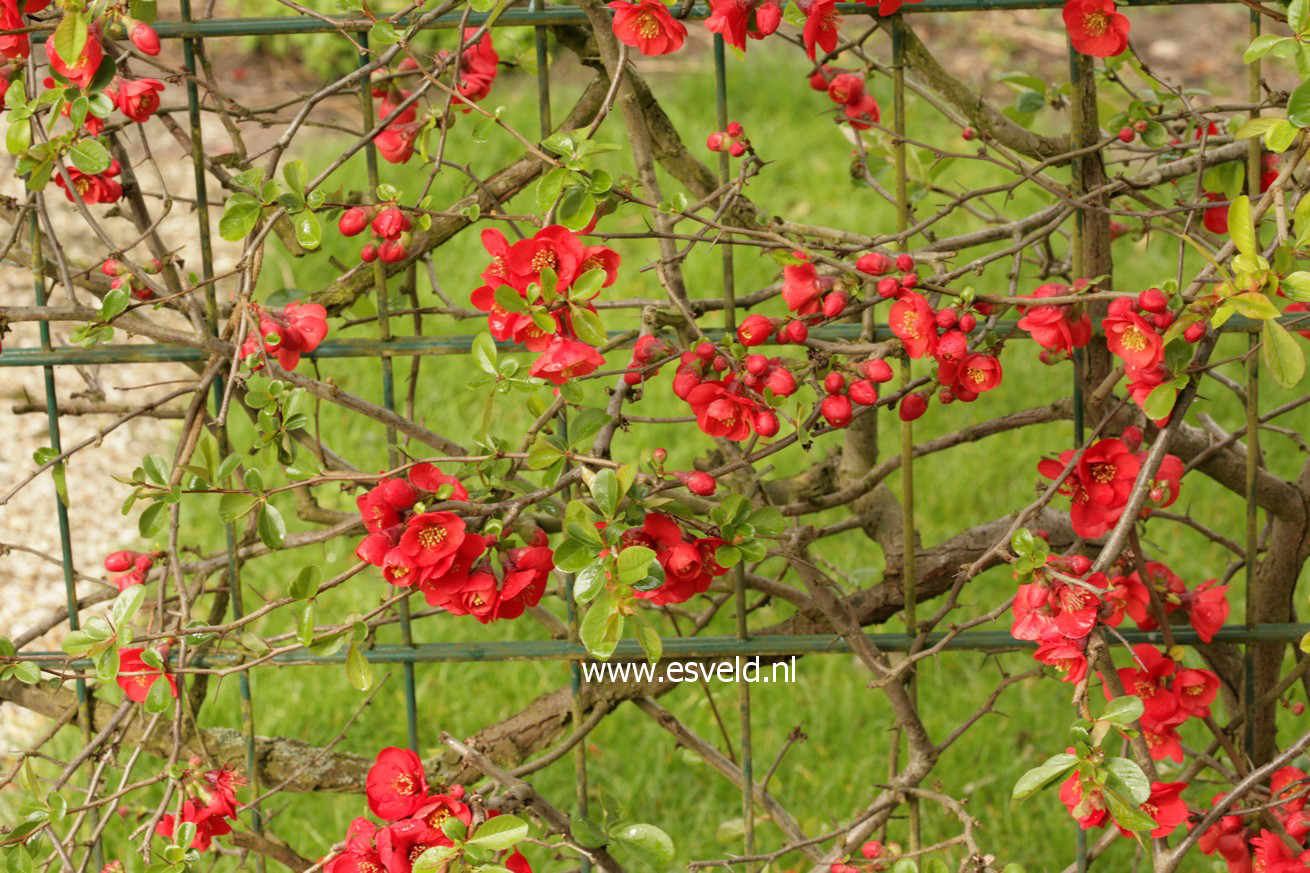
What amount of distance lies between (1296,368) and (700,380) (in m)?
0.52

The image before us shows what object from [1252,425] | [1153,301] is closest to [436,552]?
[1153,301]

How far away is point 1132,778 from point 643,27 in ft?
2.68

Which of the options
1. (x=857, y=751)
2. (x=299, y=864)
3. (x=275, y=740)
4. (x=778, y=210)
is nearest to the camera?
(x=299, y=864)

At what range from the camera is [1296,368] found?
3.78 ft

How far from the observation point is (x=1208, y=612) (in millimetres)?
1509

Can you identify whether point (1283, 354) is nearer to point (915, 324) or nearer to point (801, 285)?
→ point (915, 324)

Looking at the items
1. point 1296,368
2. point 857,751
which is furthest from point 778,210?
point 1296,368

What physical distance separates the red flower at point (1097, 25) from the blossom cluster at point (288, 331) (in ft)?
2.65

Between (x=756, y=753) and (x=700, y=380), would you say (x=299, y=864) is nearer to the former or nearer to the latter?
(x=700, y=380)

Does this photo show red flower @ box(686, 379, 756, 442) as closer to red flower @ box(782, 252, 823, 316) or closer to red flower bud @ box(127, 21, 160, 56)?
red flower @ box(782, 252, 823, 316)

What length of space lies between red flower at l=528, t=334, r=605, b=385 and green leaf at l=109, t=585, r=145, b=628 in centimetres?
41

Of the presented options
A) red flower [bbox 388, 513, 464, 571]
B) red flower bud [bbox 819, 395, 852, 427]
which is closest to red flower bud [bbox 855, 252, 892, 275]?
red flower bud [bbox 819, 395, 852, 427]

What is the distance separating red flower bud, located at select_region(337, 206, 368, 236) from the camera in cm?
135

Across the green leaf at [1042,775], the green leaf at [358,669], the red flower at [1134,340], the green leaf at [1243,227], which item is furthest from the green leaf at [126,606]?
the green leaf at [1243,227]
